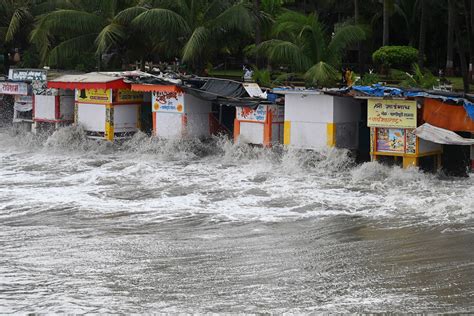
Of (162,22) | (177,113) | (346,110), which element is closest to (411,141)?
(346,110)

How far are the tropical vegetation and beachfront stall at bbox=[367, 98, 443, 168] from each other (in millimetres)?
2605

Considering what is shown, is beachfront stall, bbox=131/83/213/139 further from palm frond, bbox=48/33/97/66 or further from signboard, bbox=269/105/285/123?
palm frond, bbox=48/33/97/66

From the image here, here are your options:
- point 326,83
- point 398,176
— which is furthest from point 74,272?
point 326,83

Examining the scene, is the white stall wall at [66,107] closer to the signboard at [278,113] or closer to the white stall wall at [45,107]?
the white stall wall at [45,107]

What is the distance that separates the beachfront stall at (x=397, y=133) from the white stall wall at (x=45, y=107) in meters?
11.2

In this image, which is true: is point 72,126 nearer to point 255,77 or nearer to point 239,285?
point 255,77

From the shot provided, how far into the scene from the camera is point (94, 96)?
26406 mm

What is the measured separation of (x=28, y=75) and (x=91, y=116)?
3248 millimetres

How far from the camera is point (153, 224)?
15.6m

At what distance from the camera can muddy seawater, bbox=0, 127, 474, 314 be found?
36.0ft

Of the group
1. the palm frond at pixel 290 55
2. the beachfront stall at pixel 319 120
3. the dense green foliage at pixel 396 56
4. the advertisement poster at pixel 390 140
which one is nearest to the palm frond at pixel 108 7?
the palm frond at pixel 290 55

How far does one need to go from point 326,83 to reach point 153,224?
10.0m

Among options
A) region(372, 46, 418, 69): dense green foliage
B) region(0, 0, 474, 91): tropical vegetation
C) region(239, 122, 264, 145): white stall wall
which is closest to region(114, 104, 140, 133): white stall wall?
region(0, 0, 474, 91): tropical vegetation

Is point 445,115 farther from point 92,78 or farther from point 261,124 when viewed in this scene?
point 92,78
